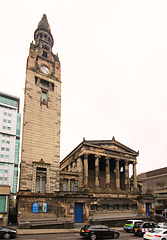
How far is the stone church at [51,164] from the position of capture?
33.3 meters

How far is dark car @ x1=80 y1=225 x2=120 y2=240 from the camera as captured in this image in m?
20.9

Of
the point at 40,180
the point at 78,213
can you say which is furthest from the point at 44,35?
the point at 78,213

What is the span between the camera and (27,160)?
34906 millimetres

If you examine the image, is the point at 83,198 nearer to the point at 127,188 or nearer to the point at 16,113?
the point at 127,188

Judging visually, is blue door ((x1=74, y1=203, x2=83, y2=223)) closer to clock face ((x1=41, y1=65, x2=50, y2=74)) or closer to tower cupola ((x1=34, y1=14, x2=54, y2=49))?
clock face ((x1=41, y1=65, x2=50, y2=74))

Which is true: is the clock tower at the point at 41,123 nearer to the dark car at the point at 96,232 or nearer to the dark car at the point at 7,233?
the dark car at the point at 7,233

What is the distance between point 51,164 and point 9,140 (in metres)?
48.2

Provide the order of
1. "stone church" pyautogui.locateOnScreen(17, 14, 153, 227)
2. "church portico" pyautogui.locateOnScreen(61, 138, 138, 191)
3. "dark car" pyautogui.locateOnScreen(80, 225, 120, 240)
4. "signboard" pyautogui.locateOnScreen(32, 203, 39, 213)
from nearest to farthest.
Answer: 1. "dark car" pyautogui.locateOnScreen(80, 225, 120, 240)
2. "signboard" pyautogui.locateOnScreen(32, 203, 39, 213)
3. "stone church" pyautogui.locateOnScreen(17, 14, 153, 227)
4. "church portico" pyautogui.locateOnScreen(61, 138, 138, 191)

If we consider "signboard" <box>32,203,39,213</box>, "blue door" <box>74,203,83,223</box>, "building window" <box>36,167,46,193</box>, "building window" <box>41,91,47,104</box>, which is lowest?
"blue door" <box>74,203,83,223</box>

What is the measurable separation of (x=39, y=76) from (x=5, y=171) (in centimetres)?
5066

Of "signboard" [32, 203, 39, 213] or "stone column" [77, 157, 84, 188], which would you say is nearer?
"signboard" [32, 203, 39, 213]

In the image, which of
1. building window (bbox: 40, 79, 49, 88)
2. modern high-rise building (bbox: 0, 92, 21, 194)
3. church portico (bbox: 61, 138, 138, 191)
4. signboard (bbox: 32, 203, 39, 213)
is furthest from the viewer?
modern high-rise building (bbox: 0, 92, 21, 194)

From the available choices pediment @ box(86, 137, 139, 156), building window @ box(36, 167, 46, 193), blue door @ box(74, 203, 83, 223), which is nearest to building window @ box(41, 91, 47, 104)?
building window @ box(36, 167, 46, 193)

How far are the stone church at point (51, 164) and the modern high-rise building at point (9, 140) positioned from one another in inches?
1485
